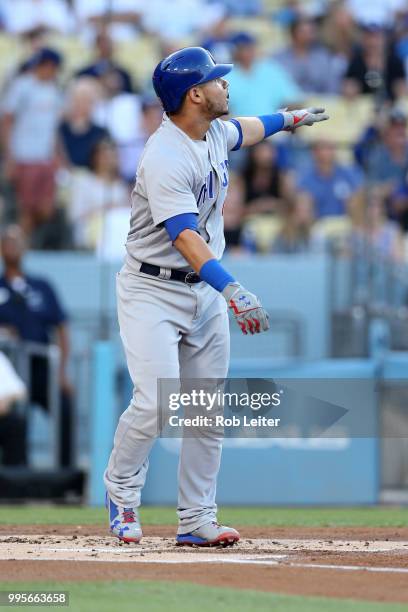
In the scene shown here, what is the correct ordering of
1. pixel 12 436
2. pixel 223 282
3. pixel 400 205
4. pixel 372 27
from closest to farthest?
pixel 223 282 < pixel 12 436 < pixel 400 205 < pixel 372 27

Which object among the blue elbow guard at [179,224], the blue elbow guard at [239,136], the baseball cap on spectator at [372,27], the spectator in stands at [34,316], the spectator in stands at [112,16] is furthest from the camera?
the spectator in stands at [112,16]

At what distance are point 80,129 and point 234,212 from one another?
1.65 meters

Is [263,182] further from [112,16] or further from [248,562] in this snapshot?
[248,562]

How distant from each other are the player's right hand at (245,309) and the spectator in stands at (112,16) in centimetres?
793

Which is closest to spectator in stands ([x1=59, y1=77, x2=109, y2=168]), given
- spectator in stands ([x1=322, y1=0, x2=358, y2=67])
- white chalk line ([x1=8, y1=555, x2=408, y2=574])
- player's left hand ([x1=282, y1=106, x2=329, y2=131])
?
spectator in stands ([x1=322, y1=0, x2=358, y2=67])

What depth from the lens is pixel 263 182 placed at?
11.7 meters

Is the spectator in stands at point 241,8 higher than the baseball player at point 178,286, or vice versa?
the spectator in stands at point 241,8

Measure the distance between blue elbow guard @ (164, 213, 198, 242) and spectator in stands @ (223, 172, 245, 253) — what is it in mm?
6230

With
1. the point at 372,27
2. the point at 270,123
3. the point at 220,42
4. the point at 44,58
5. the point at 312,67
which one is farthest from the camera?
the point at 312,67

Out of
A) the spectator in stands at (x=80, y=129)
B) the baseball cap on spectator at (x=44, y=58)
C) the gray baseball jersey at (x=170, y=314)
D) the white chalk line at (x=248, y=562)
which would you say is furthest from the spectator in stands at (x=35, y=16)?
the white chalk line at (x=248, y=562)

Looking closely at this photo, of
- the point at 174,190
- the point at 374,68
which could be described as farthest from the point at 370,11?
the point at 174,190

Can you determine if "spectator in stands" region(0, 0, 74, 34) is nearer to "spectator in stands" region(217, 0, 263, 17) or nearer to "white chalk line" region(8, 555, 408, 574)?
A: "spectator in stands" region(217, 0, 263, 17)

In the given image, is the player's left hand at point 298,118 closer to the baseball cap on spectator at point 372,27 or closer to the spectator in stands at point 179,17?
the baseball cap on spectator at point 372,27

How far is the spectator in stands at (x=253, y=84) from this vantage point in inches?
481
